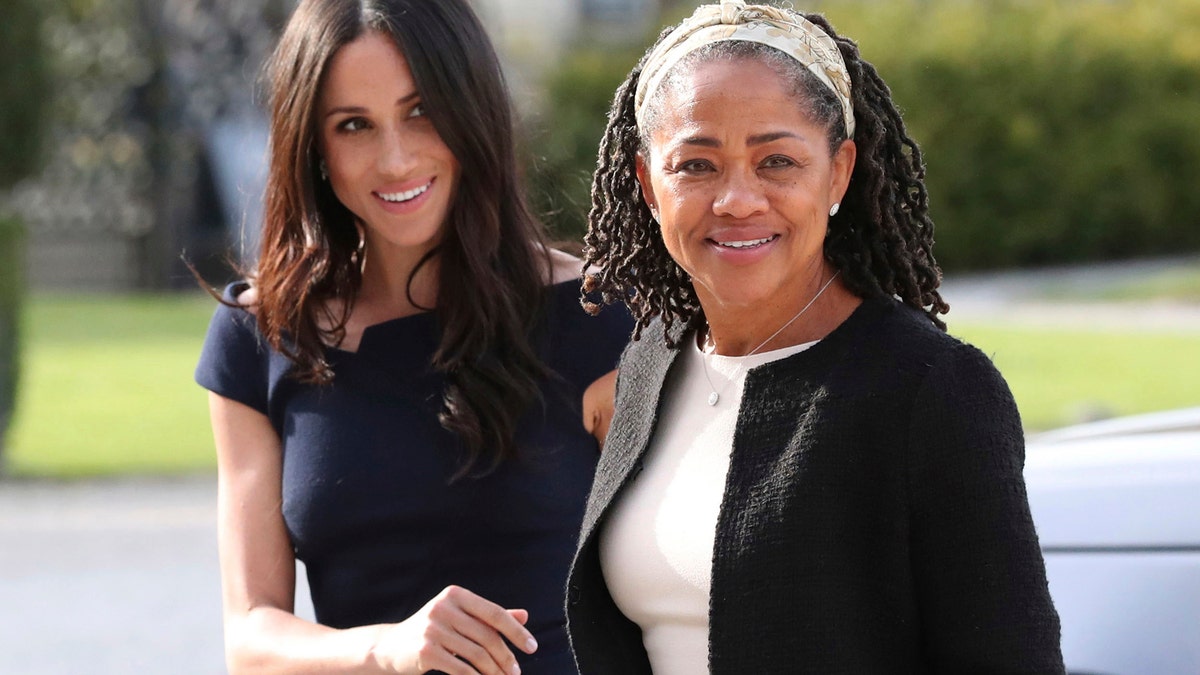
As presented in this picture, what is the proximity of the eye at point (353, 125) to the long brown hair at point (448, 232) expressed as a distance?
0.05 meters

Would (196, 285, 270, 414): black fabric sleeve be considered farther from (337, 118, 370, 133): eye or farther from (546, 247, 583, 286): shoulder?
(546, 247, 583, 286): shoulder

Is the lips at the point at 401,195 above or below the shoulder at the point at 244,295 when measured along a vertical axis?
above

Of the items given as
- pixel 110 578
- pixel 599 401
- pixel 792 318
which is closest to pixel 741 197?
pixel 792 318

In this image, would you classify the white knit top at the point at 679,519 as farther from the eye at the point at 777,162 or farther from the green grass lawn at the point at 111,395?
the green grass lawn at the point at 111,395

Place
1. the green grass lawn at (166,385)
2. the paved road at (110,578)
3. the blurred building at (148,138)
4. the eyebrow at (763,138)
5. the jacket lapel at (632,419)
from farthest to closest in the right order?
the blurred building at (148,138)
the green grass lawn at (166,385)
the paved road at (110,578)
the jacket lapel at (632,419)
the eyebrow at (763,138)

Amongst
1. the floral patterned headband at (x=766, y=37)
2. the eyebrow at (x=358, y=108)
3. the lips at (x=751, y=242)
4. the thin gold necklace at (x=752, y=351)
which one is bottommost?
the thin gold necklace at (x=752, y=351)

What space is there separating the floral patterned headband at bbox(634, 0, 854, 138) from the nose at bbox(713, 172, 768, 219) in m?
0.14

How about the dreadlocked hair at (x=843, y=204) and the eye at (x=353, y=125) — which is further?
the eye at (x=353, y=125)

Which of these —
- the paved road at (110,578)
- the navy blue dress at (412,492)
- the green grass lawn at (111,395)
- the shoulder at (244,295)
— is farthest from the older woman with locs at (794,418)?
the green grass lawn at (111,395)

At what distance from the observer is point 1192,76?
23.3 meters

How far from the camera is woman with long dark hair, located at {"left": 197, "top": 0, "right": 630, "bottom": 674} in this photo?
2.54 metres

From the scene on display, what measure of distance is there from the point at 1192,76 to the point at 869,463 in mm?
23457

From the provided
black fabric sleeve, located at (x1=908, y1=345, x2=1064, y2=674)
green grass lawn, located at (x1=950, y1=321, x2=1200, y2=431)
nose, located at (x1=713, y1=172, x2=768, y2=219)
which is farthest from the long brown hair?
green grass lawn, located at (x1=950, y1=321, x2=1200, y2=431)

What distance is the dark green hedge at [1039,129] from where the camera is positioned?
22.6 m
